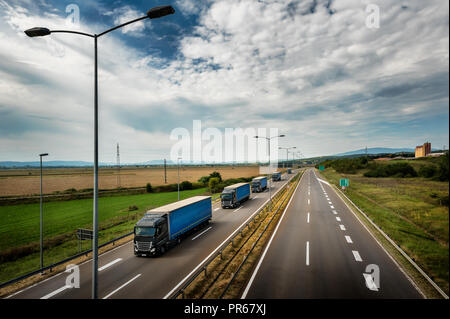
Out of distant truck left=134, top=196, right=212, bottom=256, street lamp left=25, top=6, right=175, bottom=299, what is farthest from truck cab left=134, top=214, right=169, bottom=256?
street lamp left=25, top=6, right=175, bottom=299

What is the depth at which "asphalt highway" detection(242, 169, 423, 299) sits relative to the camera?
10.3 metres

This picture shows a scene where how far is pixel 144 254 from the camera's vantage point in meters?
16.0

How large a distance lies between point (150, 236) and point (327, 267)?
40.8ft

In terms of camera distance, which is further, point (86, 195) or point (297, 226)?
point (86, 195)

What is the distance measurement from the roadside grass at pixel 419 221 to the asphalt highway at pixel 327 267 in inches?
63.0

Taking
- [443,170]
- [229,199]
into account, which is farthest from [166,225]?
[443,170]

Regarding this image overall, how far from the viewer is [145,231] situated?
1595cm

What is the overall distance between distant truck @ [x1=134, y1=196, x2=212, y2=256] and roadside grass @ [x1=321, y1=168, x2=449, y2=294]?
15.4 meters
